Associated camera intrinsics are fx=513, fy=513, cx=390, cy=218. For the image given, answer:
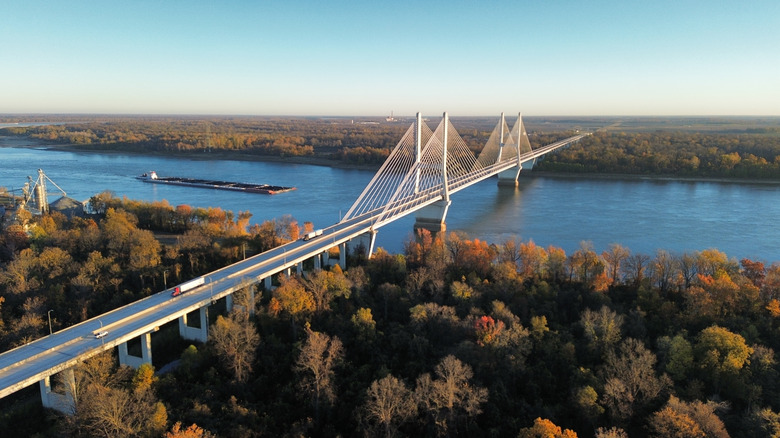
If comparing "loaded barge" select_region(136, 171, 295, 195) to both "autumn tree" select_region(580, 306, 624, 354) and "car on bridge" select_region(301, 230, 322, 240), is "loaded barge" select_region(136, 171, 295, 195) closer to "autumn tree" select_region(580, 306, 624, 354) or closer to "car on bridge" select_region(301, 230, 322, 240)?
"car on bridge" select_region(301, 230, 322, 240)

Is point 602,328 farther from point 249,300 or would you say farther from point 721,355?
point 249,300

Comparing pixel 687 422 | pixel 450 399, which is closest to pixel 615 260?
pixel 687 422

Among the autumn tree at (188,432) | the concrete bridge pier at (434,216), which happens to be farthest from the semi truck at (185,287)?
the concrete bridge pier at (434,216)

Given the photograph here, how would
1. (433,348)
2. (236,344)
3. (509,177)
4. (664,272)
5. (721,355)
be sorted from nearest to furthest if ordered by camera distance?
(721,355), (236,344), (433,348), (664,272), (509,177)

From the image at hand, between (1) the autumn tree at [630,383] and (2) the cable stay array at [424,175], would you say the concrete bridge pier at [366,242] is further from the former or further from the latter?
(1) the autumn tree at [630,383]

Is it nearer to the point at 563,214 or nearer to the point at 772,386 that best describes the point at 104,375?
the point at 772,386

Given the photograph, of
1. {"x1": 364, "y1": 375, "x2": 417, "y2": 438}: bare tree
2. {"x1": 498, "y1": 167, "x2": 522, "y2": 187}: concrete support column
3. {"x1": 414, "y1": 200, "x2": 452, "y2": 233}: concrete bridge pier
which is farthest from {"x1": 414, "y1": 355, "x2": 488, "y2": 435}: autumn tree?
{"x1": 498, "y1": 167, "x2": 522, "y2": 187}: concrete support column

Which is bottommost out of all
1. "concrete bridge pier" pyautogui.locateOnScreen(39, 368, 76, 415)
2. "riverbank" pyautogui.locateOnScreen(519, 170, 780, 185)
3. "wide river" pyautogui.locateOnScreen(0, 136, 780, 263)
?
"concrete bridge pier" pyautogui.locateOnScreen(39, 368, 76, 415)

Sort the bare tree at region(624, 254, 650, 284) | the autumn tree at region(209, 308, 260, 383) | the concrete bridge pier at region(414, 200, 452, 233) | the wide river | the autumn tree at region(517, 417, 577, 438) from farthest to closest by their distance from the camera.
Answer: the concrete bridge pier at region(414, 200, 452, 233) < the wide river < the bare tree at region(624, 254, 650, 284) < the autumn tree at region(209, 308, 260, 383) < the autumn tree at region(517, 417, 577, 438)
